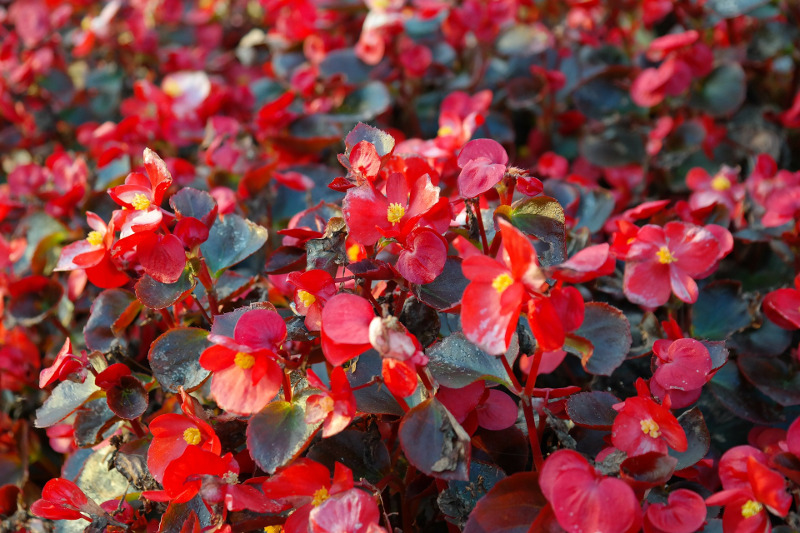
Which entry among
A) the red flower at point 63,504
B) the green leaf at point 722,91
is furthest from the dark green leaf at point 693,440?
the green leaf at point 722,91

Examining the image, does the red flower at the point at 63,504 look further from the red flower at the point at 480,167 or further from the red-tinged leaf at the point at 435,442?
the red flower at the point at 480,167

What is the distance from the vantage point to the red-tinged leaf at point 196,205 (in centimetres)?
75

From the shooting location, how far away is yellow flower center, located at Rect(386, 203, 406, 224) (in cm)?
66

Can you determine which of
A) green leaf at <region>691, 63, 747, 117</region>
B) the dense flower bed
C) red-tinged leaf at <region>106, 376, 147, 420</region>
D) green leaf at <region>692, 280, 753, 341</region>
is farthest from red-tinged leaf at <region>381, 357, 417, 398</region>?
green leaf at <region>691, 63, 747, 117</region>

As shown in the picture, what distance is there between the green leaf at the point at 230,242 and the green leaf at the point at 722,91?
0.92m

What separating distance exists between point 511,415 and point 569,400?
0.06m

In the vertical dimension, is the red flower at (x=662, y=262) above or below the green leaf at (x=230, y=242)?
below

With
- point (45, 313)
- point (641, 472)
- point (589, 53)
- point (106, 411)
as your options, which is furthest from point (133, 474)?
point (589, 53)

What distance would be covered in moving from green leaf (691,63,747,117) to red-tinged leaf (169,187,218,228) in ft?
3.17

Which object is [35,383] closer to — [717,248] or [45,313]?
[45,313]

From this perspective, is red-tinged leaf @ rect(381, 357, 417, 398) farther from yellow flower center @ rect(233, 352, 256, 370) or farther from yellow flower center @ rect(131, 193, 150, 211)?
yellow flower center @ rect(131, 193, 150, 211)

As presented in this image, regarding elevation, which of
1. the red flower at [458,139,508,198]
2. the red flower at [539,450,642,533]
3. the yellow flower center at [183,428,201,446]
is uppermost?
the red flower at [458,139,508,198]

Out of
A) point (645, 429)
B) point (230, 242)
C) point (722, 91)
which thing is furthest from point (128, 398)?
point (722, 91)

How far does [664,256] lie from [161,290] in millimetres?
536
